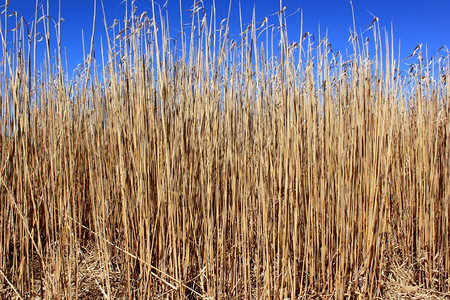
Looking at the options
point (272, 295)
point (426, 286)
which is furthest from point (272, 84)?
point (426, 286)

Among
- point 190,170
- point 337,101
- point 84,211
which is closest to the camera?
point 190,170

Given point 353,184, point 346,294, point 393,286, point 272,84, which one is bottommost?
point 393,286

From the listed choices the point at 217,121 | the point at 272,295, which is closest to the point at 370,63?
the point at 217,121

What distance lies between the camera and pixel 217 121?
1361mm

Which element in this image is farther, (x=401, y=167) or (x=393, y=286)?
(x=401, y=167)

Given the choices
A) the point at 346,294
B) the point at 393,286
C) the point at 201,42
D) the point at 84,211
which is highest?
the point at 201,42

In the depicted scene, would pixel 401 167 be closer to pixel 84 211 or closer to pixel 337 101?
pixel 337 101

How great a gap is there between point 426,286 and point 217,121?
1.33 metres

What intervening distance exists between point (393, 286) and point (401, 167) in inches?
26.8

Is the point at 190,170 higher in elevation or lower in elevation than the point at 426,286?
higher

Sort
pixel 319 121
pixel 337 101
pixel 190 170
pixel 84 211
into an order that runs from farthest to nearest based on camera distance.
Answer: pixel 84 211
pixel 337 101
pixel 319 121
pixel 190 170

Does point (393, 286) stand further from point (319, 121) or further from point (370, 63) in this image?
point (370, 63)

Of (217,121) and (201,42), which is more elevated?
(201,42)

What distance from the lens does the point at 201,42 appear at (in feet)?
4.34
